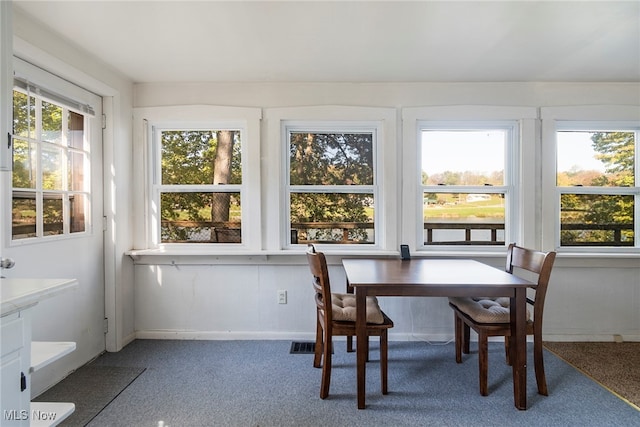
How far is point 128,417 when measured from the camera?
6.12 feet

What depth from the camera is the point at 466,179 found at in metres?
3.03

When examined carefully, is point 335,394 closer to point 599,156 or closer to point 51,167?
point 51,167

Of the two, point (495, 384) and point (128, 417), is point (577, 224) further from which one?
point (128, 417)

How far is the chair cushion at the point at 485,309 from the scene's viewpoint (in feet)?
6.77

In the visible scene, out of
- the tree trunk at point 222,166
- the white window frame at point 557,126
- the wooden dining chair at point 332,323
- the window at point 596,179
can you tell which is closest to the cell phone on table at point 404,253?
the wooden dining chair at point 332,323

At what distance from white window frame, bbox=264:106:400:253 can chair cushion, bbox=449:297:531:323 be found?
0.74 meters

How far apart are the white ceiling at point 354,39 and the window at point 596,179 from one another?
0.50 m

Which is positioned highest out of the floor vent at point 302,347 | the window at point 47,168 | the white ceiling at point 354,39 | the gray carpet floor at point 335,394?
the white ceiling at point 354,39

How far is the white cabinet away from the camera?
100 centimetres

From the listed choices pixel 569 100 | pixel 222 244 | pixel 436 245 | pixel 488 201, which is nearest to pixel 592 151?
pixel 569 100

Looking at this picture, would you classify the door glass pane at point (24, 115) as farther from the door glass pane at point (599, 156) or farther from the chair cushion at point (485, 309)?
the door glass pane at point (599, 156)

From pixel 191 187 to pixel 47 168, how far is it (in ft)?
3.39

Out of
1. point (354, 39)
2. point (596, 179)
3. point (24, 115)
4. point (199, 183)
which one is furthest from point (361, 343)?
point (596, 179)

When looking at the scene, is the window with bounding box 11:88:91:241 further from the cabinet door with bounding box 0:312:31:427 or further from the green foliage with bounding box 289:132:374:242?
the green foliage with bounding box 289:132:374:242
